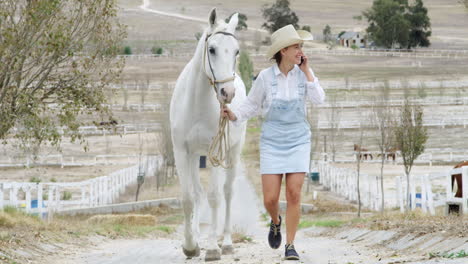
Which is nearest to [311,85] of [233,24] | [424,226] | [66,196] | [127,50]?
[233,24]

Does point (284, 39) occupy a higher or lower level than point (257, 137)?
higher

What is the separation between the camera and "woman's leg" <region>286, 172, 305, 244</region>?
9.12 metres

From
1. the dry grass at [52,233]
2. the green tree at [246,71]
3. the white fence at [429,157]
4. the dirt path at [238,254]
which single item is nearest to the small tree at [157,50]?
the green tree at [246,71]

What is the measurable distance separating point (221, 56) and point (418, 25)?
159020mm

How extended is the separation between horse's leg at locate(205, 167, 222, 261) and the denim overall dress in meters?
1.65

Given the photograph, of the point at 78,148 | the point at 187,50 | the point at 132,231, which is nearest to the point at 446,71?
the point at 187,50

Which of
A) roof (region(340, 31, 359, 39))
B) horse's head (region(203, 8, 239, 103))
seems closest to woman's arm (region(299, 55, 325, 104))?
horse's head (region(203, 8, 239, 103))

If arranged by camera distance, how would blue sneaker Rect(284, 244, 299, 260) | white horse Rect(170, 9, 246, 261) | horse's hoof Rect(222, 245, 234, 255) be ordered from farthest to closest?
horse's hoof Rect(222, 245, 234, 255) < white horse Rect(170, 9, 246, 261) < blue sneaker Rect(284, 244, 299, 260)

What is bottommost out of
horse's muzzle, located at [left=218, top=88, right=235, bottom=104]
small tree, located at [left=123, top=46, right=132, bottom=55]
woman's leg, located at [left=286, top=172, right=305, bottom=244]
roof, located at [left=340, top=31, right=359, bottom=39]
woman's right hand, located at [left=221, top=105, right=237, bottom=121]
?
woman's leg, located at [left=286, top=172, right=305, bottom=244]

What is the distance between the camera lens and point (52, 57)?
56.2 ft

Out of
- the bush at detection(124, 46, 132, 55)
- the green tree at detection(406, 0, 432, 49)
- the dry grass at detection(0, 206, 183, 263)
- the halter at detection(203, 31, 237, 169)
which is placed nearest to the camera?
the halter at detection(203, 31, 237, 169)

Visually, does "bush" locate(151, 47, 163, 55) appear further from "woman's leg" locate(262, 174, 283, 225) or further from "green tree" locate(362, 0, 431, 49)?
"woman's leg" locate(262, 174, 283, 225)

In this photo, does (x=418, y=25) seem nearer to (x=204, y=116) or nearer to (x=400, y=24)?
(x=400, y=24)

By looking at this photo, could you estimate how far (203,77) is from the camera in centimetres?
1034
